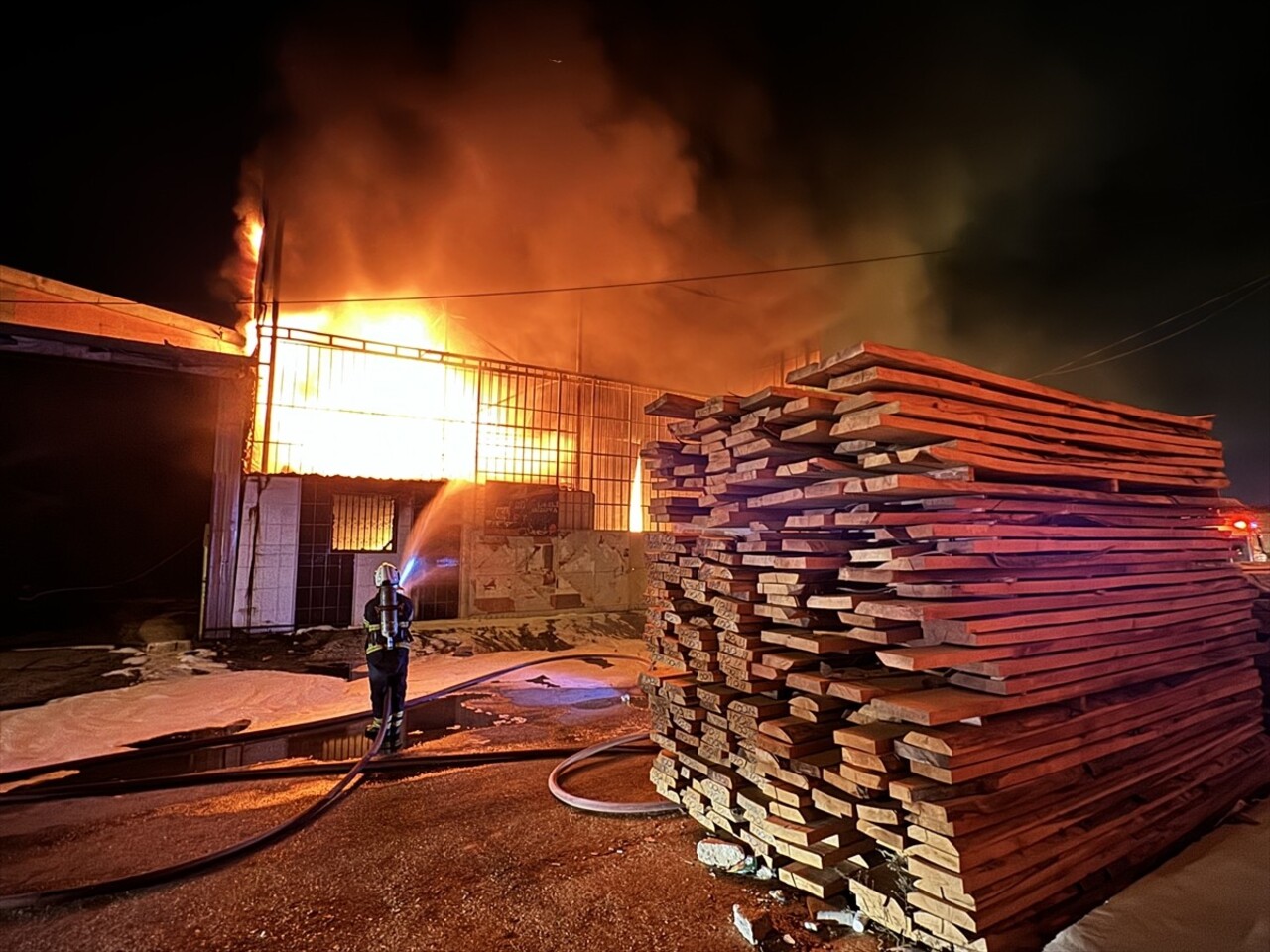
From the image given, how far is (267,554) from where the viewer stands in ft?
35.4

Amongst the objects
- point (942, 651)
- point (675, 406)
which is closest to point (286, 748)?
point (675, 406)

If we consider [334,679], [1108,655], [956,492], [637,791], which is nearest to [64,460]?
[334,679]

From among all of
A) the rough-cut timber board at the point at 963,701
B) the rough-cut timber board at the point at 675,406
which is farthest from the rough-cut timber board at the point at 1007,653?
the rough-cut timber board at the point at 675,406

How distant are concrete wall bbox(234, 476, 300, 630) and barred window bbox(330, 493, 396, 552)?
724 mm

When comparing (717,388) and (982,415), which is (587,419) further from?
(982,415)

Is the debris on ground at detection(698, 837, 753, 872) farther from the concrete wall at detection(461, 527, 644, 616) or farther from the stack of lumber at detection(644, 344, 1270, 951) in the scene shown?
the concrete wall at detection(461, 527, 644, 616)

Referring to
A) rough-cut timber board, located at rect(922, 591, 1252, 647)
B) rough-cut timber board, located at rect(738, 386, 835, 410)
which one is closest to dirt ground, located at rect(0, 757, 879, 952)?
rough-cut timber board, located at rect(922, 591, 1252, 647)

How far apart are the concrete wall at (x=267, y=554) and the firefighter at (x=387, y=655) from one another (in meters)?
5.71

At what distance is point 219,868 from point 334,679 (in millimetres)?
5360

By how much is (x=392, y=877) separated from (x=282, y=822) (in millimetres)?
1322

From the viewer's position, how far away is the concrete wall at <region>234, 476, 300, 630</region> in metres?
10.6

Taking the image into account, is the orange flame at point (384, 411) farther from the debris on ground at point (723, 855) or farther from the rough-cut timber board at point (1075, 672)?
the rough-cut timber board at point (1075, 672)

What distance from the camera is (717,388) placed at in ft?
55.8

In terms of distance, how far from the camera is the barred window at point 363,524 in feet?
38.0
